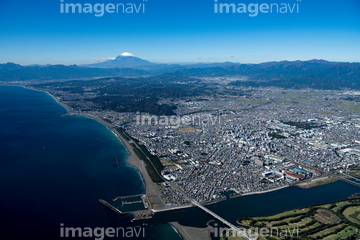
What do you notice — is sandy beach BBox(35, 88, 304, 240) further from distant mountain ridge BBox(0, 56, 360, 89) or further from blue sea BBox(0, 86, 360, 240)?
distant mountain ridge BBox(0, 56, 360, 89)

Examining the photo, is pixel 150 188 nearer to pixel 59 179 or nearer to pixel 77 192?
pixel 77 192

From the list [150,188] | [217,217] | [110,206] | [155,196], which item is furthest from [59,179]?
[217,217]

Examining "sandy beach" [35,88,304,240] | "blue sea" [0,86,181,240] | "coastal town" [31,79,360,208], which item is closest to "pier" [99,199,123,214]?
"blue sea" [0,86,181,240]

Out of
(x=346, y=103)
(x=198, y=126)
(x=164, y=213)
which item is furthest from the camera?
(x=346, y=103)

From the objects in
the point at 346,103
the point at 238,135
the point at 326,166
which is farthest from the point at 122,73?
the point at 326,166

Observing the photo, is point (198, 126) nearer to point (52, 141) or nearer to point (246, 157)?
point (246, 157)
